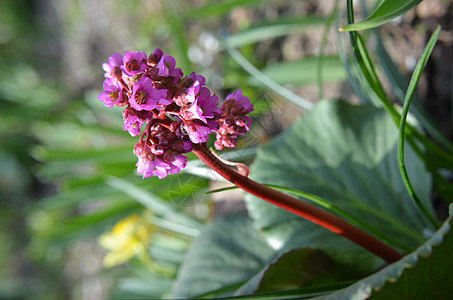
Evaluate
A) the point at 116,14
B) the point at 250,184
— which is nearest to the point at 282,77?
the point at 250,184

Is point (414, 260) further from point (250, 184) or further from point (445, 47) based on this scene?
point (445, 47)

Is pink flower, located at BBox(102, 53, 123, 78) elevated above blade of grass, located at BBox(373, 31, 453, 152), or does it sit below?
below

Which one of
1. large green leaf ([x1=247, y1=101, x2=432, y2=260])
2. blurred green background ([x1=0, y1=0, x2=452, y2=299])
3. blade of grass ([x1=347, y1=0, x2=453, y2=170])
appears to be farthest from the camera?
blurred green background ([x1=0, y1=0, x2=452, y2=299])

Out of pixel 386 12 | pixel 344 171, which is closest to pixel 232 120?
pixel 386 12

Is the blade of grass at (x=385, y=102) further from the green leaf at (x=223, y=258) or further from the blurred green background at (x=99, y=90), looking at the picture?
the green leaf at (x=223, y=258)

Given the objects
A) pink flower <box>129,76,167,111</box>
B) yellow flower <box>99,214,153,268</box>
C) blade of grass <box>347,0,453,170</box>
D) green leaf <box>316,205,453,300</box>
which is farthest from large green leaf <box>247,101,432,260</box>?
yellow flower <box>99,214,153,268</box>

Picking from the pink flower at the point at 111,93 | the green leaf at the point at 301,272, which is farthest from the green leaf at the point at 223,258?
the pink flower at the point at 111,93

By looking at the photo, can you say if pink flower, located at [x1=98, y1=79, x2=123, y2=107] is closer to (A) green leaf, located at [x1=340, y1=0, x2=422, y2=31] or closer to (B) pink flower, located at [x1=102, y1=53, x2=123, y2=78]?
(B) pink flower, located at [x1=102, y1=53, x2=123, y2=78]
